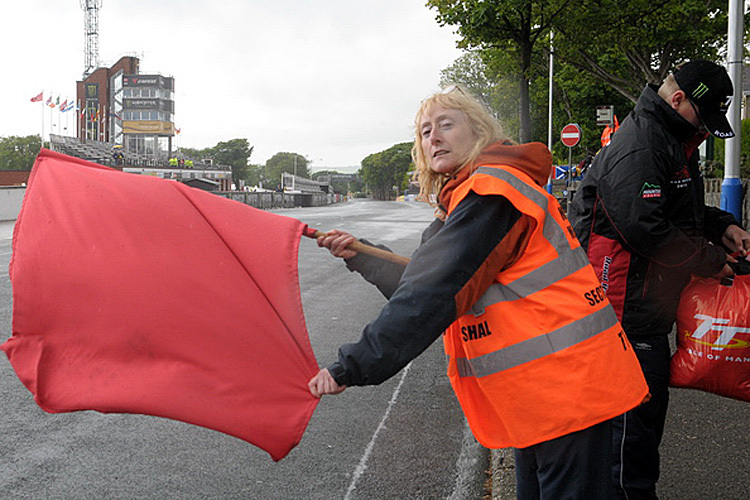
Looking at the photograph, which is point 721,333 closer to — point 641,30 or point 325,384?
point 325,384

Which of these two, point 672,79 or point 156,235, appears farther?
point 672,79

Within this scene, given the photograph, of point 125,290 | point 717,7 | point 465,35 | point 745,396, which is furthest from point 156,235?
point 717,7

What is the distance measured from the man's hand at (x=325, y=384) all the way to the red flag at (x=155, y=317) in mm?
117

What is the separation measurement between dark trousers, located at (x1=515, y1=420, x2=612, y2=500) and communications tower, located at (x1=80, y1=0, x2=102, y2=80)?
139 meters

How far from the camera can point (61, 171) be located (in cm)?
243

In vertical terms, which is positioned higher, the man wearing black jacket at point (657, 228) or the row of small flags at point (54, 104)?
the row of small flags at point (54, 104)

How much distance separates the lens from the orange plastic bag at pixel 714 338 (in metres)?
3.00

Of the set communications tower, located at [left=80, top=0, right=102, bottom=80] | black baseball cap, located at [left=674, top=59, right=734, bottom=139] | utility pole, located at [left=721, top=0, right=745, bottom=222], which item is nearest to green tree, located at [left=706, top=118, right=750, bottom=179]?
utility pole, located at [left=721, top=0, right=745, bottom=222]

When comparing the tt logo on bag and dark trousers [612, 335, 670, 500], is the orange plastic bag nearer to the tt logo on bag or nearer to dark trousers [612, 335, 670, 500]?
the tt logo on bag

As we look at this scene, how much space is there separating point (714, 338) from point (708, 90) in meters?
1.03

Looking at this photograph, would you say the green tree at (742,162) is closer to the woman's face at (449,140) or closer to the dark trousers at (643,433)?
the dark trousers at (643,433)

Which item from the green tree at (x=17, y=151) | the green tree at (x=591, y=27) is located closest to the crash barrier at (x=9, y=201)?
the green tree at (x=591, y=27)

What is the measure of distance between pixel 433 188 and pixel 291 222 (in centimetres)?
52

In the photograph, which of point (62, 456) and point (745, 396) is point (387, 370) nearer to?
point (745, 396)
